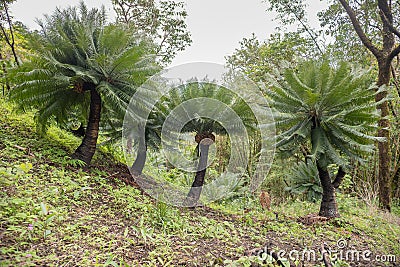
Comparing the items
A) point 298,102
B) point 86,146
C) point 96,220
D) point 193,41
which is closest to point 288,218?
point 298,102

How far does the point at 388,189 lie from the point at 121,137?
17.8 ft

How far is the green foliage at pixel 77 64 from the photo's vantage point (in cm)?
342

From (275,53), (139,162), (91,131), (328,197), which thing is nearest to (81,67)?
(91,131)

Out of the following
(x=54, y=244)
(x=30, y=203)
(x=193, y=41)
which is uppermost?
(x=193, y=41)

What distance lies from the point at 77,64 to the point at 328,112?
3540 mm

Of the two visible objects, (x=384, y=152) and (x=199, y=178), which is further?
(x=384, y=152)

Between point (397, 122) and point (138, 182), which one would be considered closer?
point (138, 182)

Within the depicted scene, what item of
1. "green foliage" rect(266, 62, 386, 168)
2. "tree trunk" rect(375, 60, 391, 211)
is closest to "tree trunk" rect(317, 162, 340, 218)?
"green foliage" rect(266, 62, 386, 168)

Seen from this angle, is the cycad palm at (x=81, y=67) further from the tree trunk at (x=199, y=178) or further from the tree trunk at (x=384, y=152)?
the tree trunk at (x=384, y=152)

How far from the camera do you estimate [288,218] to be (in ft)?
13.6

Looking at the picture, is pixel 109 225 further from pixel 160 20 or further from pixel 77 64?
pixel 160 20

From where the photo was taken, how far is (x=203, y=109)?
3729 millimetres

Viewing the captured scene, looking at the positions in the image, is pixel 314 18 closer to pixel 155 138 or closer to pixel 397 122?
pixel 397 122

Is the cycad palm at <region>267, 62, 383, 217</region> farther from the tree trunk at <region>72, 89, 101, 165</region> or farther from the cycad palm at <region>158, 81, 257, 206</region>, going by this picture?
the tree trunk at <region>72, 89, 101, 165</region>
